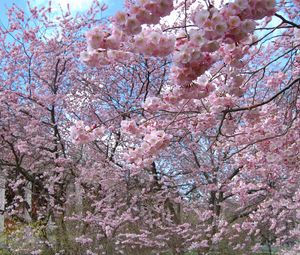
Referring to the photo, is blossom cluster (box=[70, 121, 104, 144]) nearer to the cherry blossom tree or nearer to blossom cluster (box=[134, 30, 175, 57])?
blossom cluster (box=[134, 30, 175, 57])

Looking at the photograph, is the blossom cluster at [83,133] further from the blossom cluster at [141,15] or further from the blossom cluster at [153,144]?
the blossom cluster at [141,15]

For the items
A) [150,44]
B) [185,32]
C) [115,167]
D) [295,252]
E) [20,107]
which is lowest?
[295,252]

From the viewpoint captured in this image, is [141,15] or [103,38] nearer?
[141,15]

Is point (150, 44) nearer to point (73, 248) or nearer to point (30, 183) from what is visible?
point (73, 248)

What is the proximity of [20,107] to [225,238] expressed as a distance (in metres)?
4.16

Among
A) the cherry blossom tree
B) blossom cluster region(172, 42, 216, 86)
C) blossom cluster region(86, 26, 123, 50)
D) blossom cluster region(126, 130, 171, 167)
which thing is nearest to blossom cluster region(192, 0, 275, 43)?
blossom cluster region(172, 42, 216, 86)

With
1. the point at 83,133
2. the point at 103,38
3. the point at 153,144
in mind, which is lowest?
the point at 153,144

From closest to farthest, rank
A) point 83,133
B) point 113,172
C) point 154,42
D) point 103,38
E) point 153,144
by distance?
point 154,42 → point 103,38 → point 153,144 → point 83,133 → point 113,172

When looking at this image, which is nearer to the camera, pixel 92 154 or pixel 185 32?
pixel 185 32

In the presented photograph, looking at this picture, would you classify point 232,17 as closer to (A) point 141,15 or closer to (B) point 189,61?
(B) point 189,61

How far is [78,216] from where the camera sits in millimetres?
7465

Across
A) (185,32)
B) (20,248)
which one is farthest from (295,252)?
(185,32)

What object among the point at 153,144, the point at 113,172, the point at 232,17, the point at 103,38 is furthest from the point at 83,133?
the point at 113,172

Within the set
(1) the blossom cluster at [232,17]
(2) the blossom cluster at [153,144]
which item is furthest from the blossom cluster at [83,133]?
(1) the blossom cluster at [232,17]
